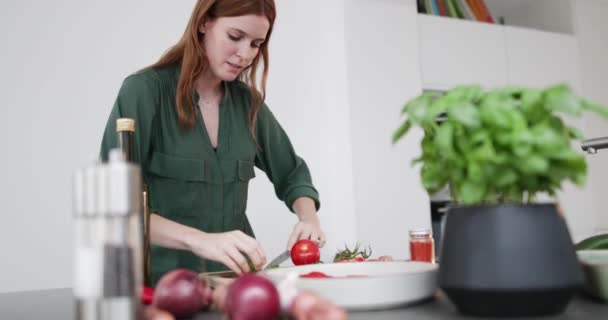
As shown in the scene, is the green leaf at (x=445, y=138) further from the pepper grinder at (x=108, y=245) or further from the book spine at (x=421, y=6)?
the book spine at (x=421, y=6)

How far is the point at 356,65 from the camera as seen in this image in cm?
286

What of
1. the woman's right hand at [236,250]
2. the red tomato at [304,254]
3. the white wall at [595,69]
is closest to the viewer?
the woman's right hand at [236,250]

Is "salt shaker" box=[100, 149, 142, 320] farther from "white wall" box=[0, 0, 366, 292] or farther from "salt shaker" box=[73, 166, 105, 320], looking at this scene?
"white wall" box=[0, 0, 366, 292]

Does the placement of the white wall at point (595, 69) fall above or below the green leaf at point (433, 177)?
above

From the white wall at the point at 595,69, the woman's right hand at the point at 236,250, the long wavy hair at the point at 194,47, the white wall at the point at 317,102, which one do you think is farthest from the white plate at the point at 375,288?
the white wall at the point at 595,69

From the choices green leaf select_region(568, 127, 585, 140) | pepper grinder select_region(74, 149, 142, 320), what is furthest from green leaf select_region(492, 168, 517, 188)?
pepper grinder select_region(74, 149, 142, 320)

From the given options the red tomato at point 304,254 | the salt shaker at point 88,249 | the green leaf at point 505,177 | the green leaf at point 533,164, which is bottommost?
the red tomato at point 304,254

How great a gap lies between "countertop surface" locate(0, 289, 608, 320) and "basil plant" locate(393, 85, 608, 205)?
0.44ft

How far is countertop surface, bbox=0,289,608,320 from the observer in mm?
548

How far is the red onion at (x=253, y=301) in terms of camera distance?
0.51 metres

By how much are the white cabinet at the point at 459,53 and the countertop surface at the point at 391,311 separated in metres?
2.60

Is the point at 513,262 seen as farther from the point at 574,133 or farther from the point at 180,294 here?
the point at 180,294

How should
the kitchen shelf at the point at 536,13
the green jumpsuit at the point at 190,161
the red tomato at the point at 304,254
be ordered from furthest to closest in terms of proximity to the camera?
the kitchen shelf at the point at 536,13, the green jumpsuit at the point at 190,161, the red tomato at the point at 304,254

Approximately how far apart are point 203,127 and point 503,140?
47.3 inches
